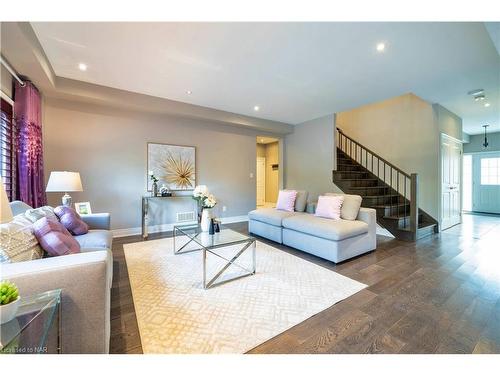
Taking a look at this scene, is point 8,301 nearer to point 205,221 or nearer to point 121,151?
point 205,221

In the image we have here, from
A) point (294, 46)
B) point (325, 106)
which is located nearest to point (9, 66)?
point (294, 46)

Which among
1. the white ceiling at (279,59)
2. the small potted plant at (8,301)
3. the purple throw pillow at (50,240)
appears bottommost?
the small potted plant at (8,301)

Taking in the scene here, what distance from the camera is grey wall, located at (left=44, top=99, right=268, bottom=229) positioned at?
3723 mm

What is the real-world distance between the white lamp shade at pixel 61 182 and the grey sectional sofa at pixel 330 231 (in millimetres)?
2934

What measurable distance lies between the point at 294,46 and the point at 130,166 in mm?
3621

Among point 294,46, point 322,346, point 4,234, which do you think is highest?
point 294,46

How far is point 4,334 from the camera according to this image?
3.01 ft

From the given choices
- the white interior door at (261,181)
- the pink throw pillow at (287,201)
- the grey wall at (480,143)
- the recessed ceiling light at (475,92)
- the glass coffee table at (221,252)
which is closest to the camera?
the glass coffee table at (221,252)

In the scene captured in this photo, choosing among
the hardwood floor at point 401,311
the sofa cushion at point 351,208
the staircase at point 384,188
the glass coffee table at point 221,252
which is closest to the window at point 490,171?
the staircase at point 384,188

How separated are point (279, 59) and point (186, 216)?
3.64 meters

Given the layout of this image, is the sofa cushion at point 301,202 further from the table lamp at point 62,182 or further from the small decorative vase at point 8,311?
the small decorative vase at point 8,311

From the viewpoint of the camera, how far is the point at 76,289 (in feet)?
3.73

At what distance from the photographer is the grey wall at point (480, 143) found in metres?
6.97
